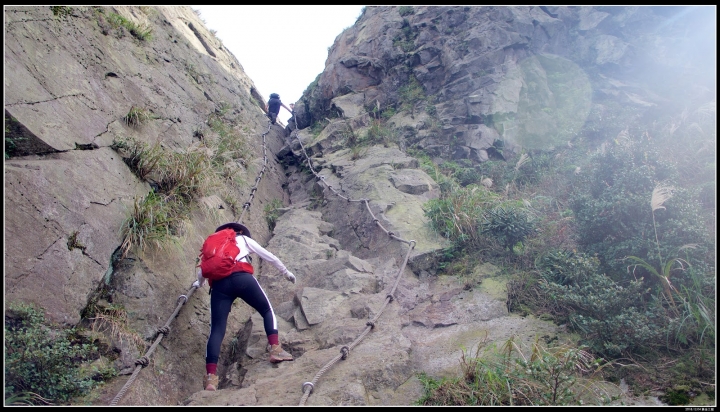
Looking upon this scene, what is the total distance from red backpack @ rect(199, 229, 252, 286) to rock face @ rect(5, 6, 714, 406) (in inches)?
33.8

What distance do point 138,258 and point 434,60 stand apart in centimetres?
1038

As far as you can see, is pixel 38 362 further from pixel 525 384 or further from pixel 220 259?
pixel 525 384

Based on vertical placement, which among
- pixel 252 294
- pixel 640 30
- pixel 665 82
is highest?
pixel 252 294

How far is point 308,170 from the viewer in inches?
444

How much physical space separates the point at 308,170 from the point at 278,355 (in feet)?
23.5

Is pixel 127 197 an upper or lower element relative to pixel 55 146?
lower

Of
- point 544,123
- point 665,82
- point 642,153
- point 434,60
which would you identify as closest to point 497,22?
point 434,60

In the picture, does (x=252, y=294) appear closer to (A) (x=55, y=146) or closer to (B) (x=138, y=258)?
(B) (x=138, y=258)

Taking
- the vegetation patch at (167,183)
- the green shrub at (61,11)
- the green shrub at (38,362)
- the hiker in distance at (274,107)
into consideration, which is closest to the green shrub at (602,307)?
the green shrub at (38,362)

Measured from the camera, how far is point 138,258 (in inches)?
212

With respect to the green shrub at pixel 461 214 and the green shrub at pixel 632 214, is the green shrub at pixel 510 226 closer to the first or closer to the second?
the green shrub at pixel 461 214

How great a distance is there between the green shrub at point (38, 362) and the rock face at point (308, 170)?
0.79 feet

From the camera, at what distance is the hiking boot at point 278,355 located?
4.55m

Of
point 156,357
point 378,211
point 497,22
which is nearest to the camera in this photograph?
point 156,357
